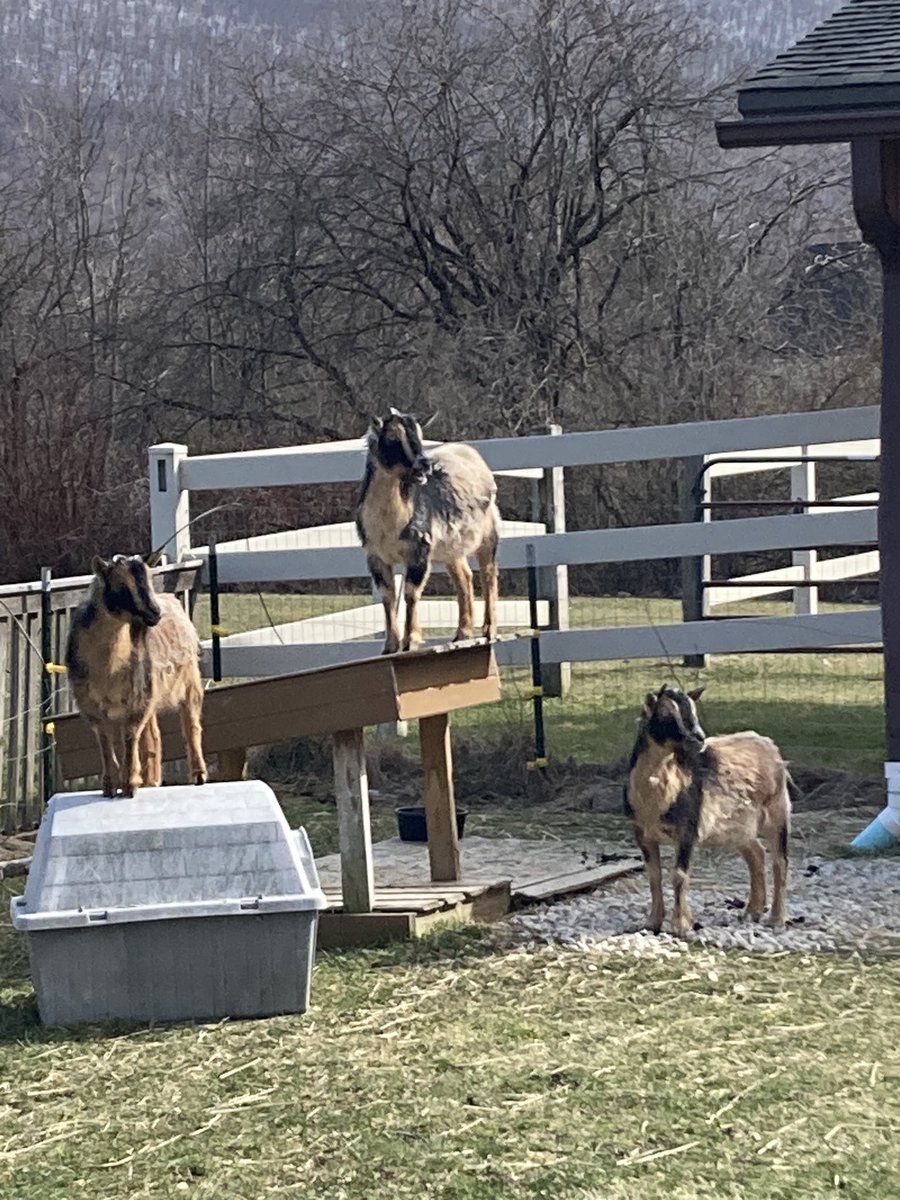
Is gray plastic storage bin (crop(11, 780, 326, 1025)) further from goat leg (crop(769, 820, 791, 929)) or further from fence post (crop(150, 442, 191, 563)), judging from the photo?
fence post (crop(150, 442, 191, 563))

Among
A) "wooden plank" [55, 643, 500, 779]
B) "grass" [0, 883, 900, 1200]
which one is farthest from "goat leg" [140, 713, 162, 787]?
"grass" [0, 883, 900, 1200]

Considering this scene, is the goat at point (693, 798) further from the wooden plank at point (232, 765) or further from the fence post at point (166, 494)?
the fence post at point (166, 494)

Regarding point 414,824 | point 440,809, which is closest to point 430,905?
point 440,809

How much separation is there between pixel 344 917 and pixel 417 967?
0.51 m

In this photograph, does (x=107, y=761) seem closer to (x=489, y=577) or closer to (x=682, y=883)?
(x=682, y=883)

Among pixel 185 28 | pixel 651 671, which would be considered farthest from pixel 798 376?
pixel 185 28

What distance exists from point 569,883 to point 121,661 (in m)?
2.50

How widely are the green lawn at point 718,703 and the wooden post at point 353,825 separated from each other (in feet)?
11.6

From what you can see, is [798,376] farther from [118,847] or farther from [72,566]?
[118,847]

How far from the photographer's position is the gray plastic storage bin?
6027 mm

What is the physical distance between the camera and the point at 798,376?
825 inches

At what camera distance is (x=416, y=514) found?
7227 mm

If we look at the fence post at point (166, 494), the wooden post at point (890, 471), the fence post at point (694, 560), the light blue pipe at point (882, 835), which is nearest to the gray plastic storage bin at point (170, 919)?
the light blue pipe at point (882, 835)

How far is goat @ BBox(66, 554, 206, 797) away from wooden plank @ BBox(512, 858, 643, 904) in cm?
189
